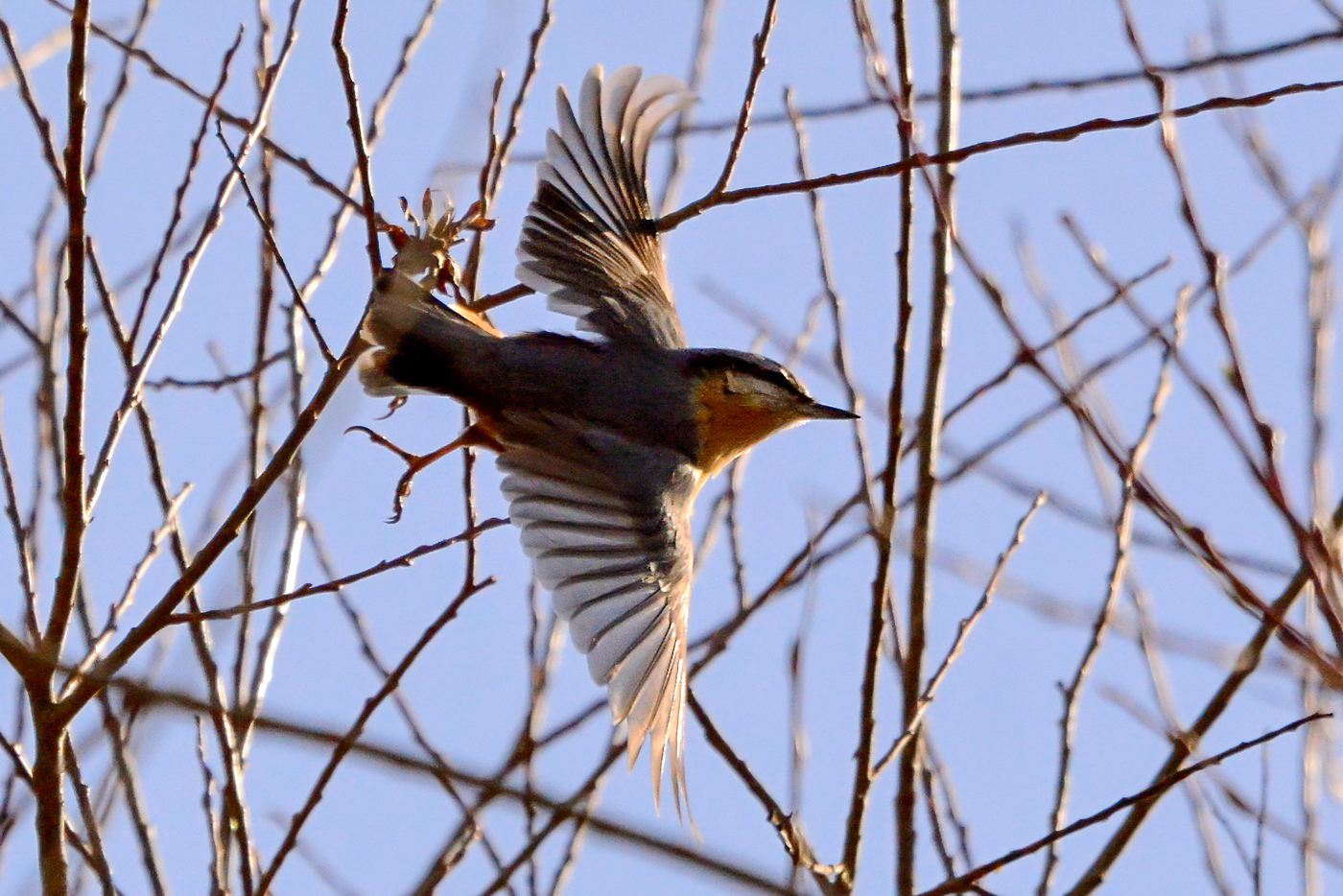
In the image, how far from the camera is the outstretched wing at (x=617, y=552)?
330 centimetres

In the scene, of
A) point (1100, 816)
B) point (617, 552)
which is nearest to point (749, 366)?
point (617, 552)

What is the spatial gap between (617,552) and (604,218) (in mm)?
1100

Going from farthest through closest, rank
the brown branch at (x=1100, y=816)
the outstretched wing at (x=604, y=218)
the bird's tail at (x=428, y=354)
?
the outstretched wing at (x=604, y=218) < the bird's tail at (x=428, y=354) < the brown branch at (x=1100, y=816)

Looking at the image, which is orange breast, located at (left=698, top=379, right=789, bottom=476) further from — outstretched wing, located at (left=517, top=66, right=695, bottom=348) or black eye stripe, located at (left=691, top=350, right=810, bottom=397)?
outstretched wing, located at (left=517, top=66, right=695, bottom=348)

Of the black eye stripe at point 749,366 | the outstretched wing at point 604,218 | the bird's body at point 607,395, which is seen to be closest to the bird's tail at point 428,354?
the bird's body at point 607,395

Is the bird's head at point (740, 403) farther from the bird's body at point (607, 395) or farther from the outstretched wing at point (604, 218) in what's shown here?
the outstretched wing at point (604, 218)

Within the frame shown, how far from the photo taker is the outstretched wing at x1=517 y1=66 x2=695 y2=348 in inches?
159

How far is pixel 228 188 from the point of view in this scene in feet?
10.3

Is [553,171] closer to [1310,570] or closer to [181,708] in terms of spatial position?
[1310,570]

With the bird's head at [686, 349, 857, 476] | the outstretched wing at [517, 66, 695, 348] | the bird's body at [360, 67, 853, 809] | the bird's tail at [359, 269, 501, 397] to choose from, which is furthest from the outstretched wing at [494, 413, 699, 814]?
the outstretched wing at [517, 66, 695, 348]

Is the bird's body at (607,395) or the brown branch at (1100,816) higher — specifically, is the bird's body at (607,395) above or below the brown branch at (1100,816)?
above

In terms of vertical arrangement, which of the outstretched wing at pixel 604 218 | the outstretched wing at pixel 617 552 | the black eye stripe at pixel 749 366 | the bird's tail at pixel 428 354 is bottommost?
the outstretched wing at pixel 617 552

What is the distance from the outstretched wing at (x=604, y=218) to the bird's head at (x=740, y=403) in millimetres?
152

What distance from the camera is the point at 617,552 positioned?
3.55m
